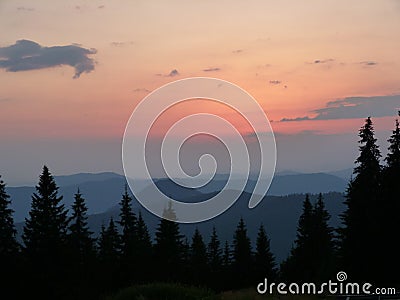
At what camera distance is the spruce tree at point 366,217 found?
3462 centimetres

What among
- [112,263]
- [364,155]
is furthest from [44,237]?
[364,155]

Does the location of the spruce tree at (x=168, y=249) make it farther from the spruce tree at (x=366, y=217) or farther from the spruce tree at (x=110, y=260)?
the spruce tree at (x=366, y=217)

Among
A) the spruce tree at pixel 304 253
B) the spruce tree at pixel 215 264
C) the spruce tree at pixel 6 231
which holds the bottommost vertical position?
the spruce tree at pixel 215 264

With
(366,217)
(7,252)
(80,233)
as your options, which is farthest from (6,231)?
(366,217)

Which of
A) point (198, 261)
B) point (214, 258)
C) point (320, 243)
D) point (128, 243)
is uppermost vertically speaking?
point (128, 243)

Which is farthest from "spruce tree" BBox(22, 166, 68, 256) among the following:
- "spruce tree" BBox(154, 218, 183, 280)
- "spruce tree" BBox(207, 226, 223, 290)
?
"spruce tree" BBox(207, 226, 223, 290)

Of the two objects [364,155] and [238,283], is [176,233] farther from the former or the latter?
[364,155]

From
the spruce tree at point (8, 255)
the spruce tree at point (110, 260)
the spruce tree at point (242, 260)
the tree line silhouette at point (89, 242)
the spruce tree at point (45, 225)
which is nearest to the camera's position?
the spruce tree at point (8, 255)

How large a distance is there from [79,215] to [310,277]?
A: 2241 centimetres

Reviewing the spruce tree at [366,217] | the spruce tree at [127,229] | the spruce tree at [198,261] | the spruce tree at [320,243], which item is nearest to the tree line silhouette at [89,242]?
the spruce tree at [366,217]

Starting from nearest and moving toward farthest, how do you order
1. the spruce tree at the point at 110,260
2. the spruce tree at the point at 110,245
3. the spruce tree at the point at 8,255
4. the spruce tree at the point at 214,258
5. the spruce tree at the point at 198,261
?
1. the spruce tree at the point at 8,255
2. the spruce tree at the point at 110,260
3. the spruce tree at the point at 110,245
4. the spruce tree at the point at 198,261
5. the spruce tree at the point at 214,258

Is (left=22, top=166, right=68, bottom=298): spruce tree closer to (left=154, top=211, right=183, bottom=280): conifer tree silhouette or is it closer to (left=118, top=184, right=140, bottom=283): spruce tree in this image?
(left=118, top=184, right=140, bottom=283): spruce tree

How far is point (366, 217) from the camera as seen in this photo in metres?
35.2

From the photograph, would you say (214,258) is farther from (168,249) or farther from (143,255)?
(143,255)
